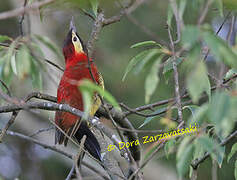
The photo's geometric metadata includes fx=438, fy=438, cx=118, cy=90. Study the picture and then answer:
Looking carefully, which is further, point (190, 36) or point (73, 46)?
point (73, 46)

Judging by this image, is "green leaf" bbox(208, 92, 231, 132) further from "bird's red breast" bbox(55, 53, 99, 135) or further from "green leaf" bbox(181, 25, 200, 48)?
"bird's red breast" bbox(55, 53, 99, 135)

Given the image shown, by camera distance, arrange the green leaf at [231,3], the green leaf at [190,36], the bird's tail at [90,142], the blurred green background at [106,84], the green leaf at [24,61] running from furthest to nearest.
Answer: the blurred green background at [106,84]
the bird's tail at [90,142]
the green leaf at [231,3]
the green leaf at [24,61]
the green leaf at [190,36]

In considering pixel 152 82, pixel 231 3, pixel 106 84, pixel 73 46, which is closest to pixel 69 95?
pixel 73 46

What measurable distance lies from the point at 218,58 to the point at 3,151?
613 cm

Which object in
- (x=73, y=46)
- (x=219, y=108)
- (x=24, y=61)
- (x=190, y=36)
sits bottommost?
(x=73, y=46)

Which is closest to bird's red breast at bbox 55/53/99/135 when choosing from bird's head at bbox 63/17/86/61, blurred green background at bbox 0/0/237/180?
bird's head at bbox 63/17/86/61

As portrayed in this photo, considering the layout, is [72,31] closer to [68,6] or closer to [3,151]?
[68,6]

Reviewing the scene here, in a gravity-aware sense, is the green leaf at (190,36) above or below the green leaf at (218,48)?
above

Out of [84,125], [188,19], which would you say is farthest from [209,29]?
[84,125]

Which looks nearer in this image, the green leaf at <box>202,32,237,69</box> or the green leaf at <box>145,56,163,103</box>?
the green leaf at <box>202,32,237,69</box>

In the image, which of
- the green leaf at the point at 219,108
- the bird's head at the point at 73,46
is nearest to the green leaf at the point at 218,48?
the green leaf at the point at 219,108

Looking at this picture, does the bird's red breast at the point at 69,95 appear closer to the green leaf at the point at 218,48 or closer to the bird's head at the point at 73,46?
the bird's head at the point at 73,46

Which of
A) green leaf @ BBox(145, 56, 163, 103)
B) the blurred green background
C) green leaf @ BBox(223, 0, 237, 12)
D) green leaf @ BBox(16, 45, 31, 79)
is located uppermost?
green leaf @ BBox(223, 0, 237, 12)

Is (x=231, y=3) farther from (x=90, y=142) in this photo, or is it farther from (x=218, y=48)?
(x=90, y=142)
